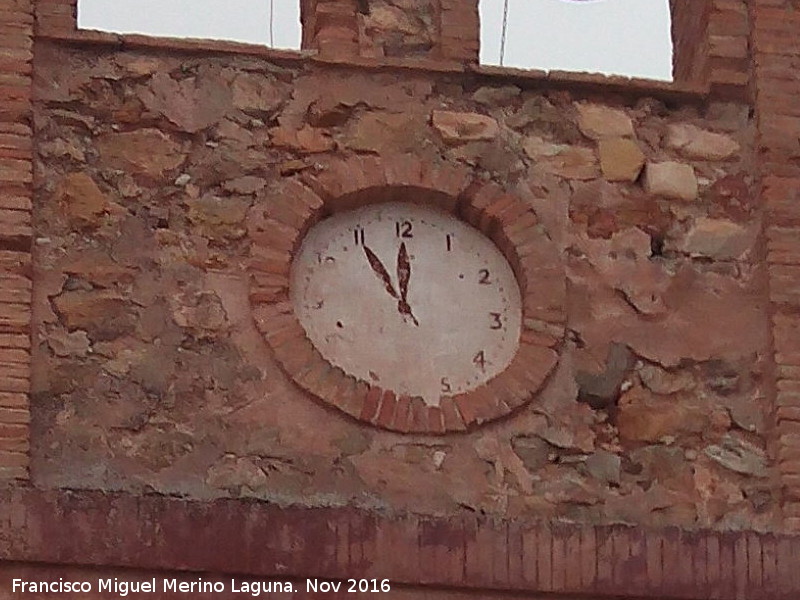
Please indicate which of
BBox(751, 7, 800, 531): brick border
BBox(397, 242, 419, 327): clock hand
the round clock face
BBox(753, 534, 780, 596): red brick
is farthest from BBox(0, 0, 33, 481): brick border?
BBox(751, 7, 800, 531): brick border

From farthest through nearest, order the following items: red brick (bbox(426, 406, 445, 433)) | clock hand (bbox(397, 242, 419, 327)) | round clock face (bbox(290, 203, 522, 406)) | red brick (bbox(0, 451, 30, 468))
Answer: clock hand (bbox(397, 242, 419, 327)), round clock face (bbox(290, 203, 522, 406)), red brick (bbox(426, 406, 445, 433)), red brick (bbox(0, 451, 30, 468))

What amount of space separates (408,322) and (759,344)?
117cm

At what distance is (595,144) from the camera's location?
9.14 meters

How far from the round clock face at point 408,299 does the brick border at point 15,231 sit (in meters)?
0.88

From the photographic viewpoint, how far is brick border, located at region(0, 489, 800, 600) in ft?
26.4

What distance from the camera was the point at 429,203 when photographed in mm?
8969

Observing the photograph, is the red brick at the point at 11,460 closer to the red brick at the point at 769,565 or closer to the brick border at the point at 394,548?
the brick border at the point at 394,548

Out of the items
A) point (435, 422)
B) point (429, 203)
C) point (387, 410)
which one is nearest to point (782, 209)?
point (429, 203)

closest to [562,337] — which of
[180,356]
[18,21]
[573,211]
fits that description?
[573,211]

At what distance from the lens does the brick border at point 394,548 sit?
8.05 meters

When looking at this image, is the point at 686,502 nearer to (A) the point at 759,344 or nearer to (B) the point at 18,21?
(A) the point at 759,344

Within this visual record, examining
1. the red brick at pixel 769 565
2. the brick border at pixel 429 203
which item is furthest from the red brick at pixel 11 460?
the red brick at pixel 769 565

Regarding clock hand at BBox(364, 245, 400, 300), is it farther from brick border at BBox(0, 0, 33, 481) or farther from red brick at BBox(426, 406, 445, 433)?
brick border at BBox(0, 0, 33, 481)

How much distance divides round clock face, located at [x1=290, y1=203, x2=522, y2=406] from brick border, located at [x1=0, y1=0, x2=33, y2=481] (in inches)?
34.8
